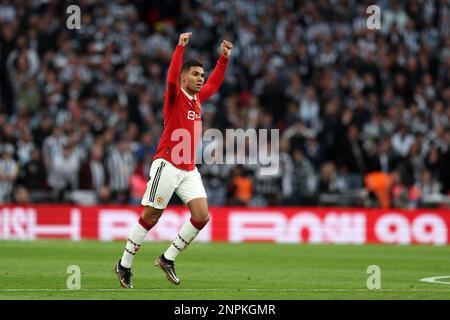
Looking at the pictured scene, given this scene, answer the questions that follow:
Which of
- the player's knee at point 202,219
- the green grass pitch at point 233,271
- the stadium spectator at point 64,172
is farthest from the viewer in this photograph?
the stadium spectator at point 64,172

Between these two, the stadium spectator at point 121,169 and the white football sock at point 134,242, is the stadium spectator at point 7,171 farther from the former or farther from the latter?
the white football sock at point 134,242

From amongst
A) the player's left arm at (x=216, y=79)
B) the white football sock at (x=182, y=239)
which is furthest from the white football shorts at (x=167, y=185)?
the player's left arm at (x=216, y=79)

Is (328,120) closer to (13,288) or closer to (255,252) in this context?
(255,252)

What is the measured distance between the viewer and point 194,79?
41.3 ft

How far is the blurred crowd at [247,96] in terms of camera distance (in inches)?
947

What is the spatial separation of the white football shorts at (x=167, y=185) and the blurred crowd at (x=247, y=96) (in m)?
11.4

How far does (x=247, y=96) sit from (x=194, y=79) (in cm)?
1401

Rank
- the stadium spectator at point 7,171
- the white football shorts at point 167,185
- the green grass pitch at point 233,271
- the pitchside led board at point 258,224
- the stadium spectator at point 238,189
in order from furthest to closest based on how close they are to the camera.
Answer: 1. the stadium spectator at point 238,189
2. the stadium spectator at point 7,171
3. the pitchside led board at point 258,224
4. the white football shorts at point 167,185
5. the green grass pitch at point 233,271

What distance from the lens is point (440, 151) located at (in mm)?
25047

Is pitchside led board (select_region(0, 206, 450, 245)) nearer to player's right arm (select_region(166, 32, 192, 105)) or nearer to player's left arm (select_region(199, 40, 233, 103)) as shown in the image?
player's left arm (select_region(199, 40, 233, 103))

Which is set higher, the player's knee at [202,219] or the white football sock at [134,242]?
the player's knee at [202,219]

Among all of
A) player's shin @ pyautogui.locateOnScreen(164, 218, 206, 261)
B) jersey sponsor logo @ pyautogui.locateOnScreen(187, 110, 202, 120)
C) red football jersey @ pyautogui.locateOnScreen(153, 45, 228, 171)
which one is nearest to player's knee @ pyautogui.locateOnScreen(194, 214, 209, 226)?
player's shin @ pyautogui.locateOnScreen(164, 218, 206, 261)

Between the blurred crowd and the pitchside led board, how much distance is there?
2.01 feet

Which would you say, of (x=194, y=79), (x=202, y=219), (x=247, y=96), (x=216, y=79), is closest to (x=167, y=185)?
(x=202, y=219)
